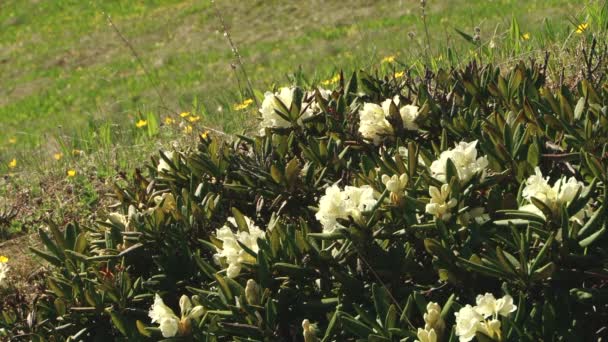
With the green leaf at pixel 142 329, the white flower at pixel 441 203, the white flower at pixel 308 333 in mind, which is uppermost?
the white flower at pixel 441 203

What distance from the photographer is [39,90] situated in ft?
59.4

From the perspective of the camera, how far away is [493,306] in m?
2.18

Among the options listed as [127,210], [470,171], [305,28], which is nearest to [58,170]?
[127,210]

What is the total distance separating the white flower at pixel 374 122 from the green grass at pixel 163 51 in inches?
120

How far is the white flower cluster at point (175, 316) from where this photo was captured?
2.52 m

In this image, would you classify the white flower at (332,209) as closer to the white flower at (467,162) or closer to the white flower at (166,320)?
the white flower at (467,162)

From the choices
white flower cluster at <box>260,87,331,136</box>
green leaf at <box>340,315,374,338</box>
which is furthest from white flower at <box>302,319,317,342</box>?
white flower cluster at <box>260,87,331,136</box>

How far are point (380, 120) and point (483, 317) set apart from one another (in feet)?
3.66

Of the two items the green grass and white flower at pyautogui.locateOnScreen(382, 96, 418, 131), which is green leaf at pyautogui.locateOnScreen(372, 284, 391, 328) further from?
the green grass

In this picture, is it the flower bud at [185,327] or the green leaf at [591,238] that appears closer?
the green leaf at [591,238]

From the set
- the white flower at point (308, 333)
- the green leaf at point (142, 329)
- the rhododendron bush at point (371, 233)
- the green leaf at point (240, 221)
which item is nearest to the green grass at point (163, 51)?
the rhododendron bush at point (371, 233)

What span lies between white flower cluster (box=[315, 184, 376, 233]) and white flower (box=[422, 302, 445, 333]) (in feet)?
1.24

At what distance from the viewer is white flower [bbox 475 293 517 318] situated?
2.16 meters

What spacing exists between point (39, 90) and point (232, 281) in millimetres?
16646
